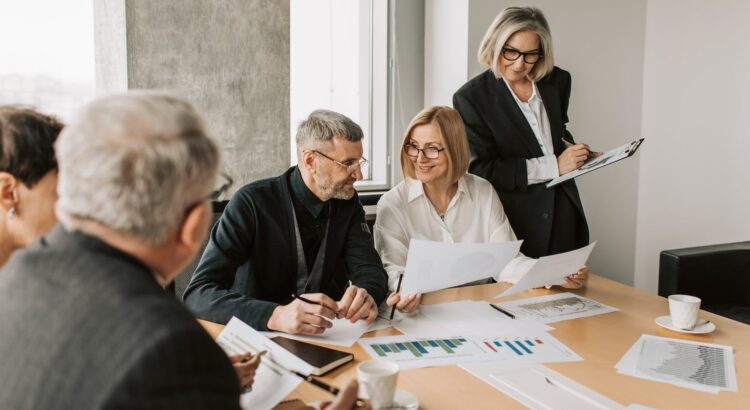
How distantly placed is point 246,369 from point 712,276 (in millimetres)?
2367

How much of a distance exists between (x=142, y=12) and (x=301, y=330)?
162cm

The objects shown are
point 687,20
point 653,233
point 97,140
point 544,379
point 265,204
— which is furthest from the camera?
point 653,233

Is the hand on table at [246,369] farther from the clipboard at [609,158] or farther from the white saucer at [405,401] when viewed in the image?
the clipboard at [609,158]

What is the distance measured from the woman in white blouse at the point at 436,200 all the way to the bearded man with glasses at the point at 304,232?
0.53 ft

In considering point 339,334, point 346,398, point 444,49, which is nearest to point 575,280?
point 339,334

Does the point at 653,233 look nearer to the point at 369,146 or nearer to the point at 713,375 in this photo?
the point at 369,146

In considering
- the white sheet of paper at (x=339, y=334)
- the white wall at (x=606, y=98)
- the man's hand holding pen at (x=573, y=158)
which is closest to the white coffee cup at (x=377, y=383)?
the white sheet of paper at (x=339, y=334)

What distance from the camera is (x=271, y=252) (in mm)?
1974

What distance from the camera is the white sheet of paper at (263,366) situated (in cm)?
120

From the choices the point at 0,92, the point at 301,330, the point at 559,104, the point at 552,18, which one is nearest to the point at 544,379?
the point at 301,330

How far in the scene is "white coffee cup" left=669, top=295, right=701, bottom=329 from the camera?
1653mm

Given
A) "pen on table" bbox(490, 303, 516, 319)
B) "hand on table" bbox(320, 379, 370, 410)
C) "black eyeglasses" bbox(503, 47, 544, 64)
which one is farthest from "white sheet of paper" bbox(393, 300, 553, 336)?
"black eyeglasses" bbox(503, 47, 544, 64)

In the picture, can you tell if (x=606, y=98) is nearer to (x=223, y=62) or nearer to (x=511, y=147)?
(x=511, y=147)

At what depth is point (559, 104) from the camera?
105 inches
